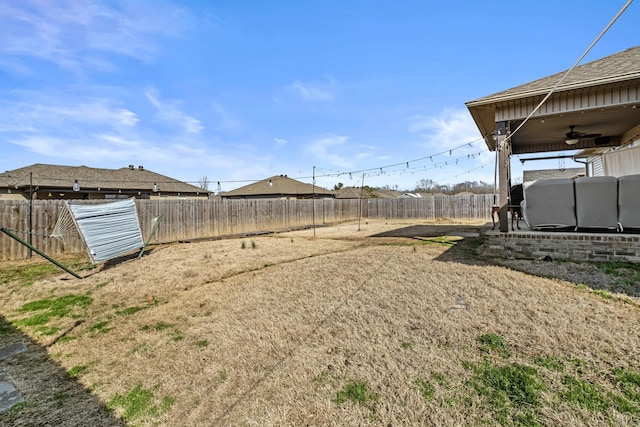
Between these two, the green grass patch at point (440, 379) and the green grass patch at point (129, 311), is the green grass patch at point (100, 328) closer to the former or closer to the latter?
the green grass patch at point (129, 311)

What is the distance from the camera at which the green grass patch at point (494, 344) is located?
236 cm

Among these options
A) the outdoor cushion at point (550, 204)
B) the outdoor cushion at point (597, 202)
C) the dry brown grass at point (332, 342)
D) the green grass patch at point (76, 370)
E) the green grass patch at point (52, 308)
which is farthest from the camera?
the outdoor cushion at point (550, 204)

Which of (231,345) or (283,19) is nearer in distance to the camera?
(231,345)

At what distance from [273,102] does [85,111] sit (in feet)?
24.4

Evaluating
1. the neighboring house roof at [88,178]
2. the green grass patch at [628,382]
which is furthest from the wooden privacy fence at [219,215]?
the neighboring house roof at [88,178]

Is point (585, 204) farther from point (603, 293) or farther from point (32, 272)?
point (32, 272)

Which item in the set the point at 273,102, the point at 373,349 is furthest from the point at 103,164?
the point at 373,349

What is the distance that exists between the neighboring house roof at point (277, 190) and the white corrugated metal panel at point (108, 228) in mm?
17382

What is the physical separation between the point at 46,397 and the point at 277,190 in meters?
23.6

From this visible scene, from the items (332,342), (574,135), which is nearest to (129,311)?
(332,342)

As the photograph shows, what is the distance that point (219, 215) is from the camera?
12.0m

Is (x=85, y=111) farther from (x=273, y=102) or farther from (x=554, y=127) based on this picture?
(x=554, y=127)

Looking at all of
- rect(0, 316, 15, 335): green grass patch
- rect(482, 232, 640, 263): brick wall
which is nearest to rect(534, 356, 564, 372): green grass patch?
rect(482, 232, 640, 263): brick wall

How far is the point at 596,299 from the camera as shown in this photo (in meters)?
3.22
